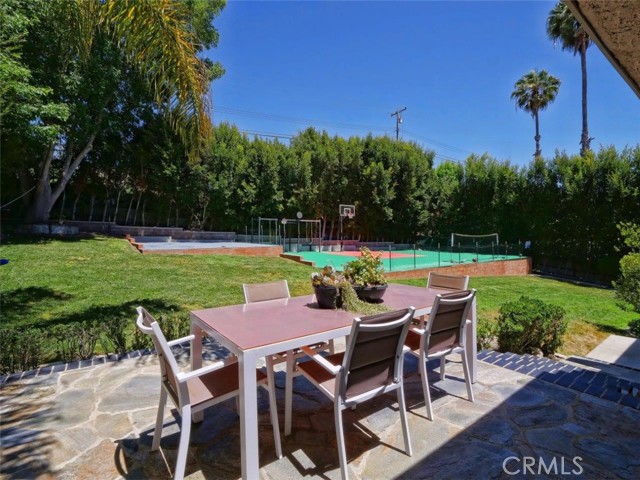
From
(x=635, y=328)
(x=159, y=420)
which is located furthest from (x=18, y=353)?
(x=635, y=328)

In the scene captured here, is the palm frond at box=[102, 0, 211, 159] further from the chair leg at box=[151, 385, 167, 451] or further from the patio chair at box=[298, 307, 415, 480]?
the patio chair at box=[298, 307, 415, 480]

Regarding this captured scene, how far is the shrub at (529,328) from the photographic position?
420 centimetres

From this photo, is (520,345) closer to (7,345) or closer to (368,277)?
(368,277)

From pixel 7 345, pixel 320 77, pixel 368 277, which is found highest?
pixel 320 77

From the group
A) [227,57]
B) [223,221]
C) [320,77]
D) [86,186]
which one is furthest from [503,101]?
[86,186]

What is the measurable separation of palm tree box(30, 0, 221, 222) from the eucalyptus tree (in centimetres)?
1

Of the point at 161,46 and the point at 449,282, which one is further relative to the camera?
the point at 161,46

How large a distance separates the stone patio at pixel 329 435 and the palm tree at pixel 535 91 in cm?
2653

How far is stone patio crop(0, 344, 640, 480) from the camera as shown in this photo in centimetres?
201

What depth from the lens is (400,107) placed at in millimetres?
30531

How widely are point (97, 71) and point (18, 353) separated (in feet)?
36.7

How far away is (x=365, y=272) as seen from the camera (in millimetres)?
2875

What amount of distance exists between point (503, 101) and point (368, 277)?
27.3m

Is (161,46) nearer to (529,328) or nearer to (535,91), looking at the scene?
(529,328)
